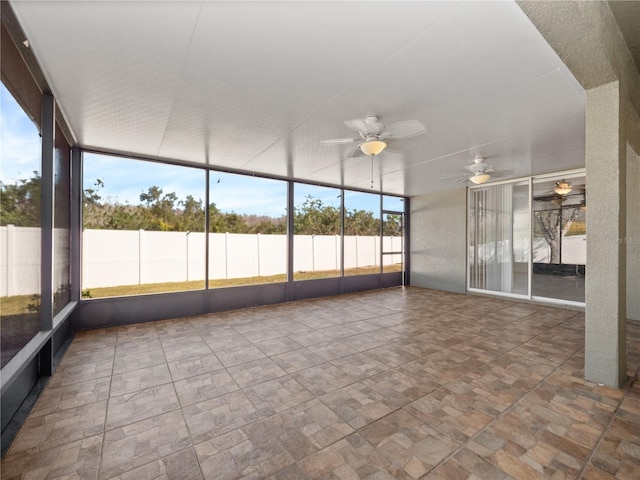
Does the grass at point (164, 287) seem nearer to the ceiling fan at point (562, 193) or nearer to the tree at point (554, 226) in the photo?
the ceiling fan at point (562, 193)

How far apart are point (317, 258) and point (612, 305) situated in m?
5.20

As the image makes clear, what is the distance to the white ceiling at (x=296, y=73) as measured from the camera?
1.68 meters

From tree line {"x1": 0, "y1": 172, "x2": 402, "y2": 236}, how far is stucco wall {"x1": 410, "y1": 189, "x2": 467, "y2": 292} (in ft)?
2.11

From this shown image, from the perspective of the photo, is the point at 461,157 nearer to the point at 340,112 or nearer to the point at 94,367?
the point at 340,112

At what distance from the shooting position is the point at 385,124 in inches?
123

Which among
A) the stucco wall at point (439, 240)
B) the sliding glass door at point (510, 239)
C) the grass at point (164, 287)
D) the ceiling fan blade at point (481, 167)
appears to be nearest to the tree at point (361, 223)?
the grass at point (164, 287)

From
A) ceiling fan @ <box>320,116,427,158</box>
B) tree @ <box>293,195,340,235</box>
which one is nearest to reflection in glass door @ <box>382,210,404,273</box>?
tree @ <box>293,195,340,235</box>

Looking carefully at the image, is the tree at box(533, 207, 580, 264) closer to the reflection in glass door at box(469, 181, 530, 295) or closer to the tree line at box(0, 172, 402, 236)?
the reflection in glass door at box(469, 181, 530, 295)

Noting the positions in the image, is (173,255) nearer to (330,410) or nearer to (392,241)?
(330,410)

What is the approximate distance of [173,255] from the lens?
5340 mm

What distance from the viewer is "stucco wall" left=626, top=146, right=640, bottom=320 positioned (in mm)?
4211

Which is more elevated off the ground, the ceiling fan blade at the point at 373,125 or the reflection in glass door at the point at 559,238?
the ceiling fan blade at the point at 373,125

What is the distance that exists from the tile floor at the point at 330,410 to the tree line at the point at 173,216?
154 centimetres

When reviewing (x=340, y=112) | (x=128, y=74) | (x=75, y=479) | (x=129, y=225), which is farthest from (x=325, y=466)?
(x=129, y=225)
